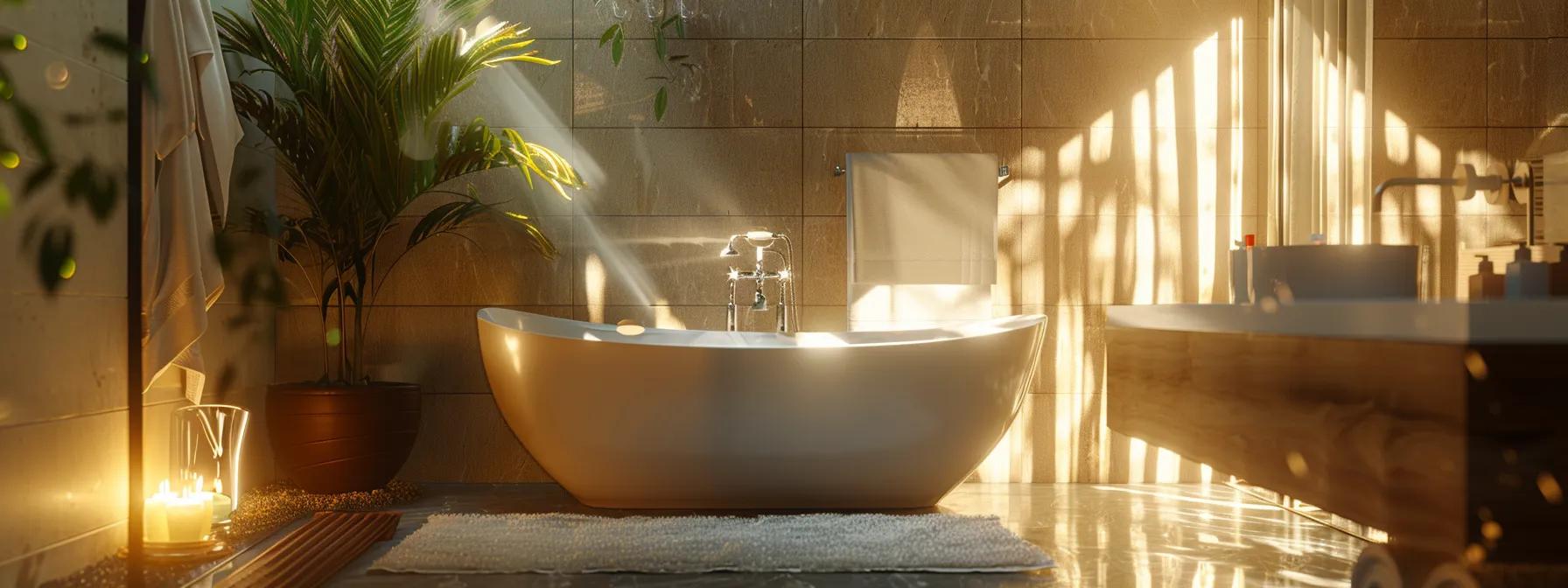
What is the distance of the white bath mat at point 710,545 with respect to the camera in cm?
229

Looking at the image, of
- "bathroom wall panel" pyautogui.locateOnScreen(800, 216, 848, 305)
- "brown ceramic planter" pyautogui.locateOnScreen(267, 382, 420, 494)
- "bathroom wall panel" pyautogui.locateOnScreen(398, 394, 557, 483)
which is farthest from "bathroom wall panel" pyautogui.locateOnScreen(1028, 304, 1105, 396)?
"brown ceramic planter" pyautogui.locateOnScreen(267, 382, 420, 494)

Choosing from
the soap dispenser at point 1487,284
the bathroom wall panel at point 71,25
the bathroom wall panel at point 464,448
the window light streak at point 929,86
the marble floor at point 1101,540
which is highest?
the window light streak at point 929,86

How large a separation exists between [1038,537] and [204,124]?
2193mm

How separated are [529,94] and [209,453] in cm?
151

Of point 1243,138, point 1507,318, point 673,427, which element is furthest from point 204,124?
point 1243,138

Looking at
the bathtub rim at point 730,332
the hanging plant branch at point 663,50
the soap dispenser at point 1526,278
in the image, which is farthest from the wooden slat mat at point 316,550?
the soap dispenser at point 1526,278

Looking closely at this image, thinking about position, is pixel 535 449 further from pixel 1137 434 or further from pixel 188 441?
pixel 1137 434

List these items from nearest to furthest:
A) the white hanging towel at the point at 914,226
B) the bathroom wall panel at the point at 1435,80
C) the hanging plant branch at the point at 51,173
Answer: the hanging plant branch at the point at 51,173 < the white hanging towel at the point at 914,226 < the bathroom wall panel at the point at 1435,80

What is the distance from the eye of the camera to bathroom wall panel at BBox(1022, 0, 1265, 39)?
11.6 feet

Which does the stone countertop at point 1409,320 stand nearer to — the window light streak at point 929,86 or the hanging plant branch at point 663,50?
the window light streak at point 929,86

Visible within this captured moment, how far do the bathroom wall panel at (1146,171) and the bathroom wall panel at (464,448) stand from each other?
1819 mm

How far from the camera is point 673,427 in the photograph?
2812 millimetres

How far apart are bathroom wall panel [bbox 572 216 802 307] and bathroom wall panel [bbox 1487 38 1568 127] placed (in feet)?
7.21

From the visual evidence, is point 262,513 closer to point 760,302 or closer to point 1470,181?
point 760,302
